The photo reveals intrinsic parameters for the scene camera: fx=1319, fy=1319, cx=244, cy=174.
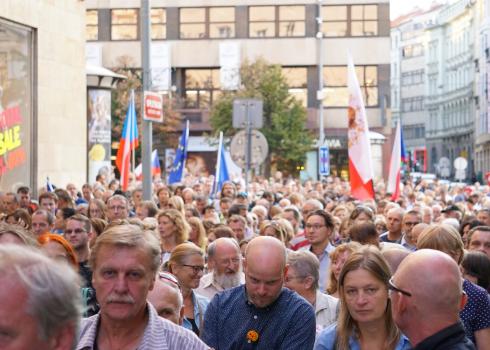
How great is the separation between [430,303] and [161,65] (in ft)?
210

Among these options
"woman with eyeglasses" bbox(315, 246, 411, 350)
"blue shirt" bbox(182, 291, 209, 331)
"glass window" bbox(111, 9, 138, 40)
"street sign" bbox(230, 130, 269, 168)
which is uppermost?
"glass window" bbox(111, 9, 138, 40)

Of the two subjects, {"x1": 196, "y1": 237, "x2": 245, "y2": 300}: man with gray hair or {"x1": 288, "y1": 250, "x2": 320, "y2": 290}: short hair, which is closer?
{"x1": 288, "y1": 250, "x2": 320, "y2": 290}: short hair

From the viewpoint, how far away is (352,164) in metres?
21.1

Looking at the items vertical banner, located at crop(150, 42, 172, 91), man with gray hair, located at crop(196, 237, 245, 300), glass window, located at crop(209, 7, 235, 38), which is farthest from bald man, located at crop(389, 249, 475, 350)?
glass window, located at crop(209, 7, 235, 38)

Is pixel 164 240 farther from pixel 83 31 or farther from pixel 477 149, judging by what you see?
pixel 477 149

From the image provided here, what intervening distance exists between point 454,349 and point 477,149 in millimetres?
114007

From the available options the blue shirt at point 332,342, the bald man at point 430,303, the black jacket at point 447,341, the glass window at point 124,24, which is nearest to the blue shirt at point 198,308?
the blue shirt at point 332,342

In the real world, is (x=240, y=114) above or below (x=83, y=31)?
below

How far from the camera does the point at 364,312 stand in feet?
21.5

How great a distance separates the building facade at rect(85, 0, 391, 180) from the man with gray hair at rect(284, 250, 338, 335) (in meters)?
58.3

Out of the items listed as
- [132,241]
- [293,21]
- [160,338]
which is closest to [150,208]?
[132,241]

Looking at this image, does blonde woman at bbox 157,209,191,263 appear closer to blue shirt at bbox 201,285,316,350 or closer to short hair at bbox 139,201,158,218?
short hair at bbox 139,201,158,218

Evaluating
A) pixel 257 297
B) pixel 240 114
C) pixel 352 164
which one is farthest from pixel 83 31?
pixel 257 297

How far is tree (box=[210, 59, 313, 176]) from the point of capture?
56750mm
